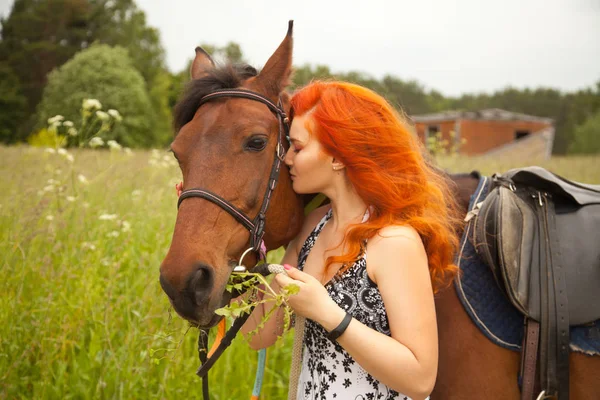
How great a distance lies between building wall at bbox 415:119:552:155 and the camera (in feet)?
114

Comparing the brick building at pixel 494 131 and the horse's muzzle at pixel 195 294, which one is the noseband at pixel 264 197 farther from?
the brick building at pixel 494 131

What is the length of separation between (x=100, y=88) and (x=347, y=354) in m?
21.4

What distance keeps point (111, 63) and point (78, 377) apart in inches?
926

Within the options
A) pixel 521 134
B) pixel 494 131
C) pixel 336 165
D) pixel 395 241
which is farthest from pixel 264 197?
pixel 521 134

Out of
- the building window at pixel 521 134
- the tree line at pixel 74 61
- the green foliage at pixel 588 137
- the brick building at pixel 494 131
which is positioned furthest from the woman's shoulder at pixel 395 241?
the green foliage at pixel 588 137

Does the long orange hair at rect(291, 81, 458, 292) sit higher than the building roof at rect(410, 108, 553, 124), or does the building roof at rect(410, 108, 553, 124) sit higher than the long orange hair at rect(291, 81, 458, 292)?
the building roof at rect(410, 108, 553, 124)

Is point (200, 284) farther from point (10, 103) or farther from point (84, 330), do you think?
point (10, 103)

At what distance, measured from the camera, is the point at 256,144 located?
1.65m

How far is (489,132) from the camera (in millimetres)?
35500

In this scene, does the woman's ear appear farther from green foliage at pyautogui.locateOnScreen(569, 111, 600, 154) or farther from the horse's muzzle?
green foliage at pyautogui.locateOnScreen(569, 111, 600, 154)

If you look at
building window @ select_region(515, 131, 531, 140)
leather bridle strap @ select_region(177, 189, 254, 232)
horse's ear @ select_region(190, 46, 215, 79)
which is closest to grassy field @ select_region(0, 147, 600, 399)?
leather bridle strap @ select_region(177, 189, 254, 232)

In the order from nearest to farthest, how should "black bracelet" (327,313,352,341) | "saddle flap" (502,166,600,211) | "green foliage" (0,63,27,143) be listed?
"black bracelet" (327,313,352,341) < "saddle flap" (502,166,600,211) < "green foliage" (0,63,27,143)

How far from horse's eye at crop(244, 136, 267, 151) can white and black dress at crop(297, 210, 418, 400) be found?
576 mm

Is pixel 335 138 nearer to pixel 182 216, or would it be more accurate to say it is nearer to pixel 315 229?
pixel 315 229
